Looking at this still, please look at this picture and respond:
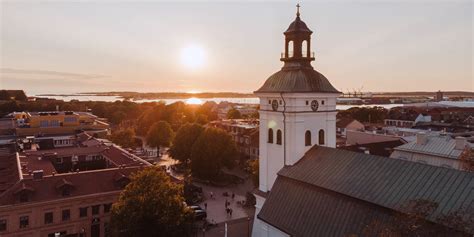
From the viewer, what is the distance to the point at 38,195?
35.5m

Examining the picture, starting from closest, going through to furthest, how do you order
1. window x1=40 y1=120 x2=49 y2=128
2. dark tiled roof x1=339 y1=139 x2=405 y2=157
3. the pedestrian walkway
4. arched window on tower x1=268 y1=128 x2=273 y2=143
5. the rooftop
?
1. arched window on tower x1=268 y1=128 x2=273 y2=143
2. the rooftop
3. the pedestrian walkway
4. dark tiled roof x1=339 y1=139 x2=405 y2=157
5. window x1=40 y1=120 x2=49 y2=128

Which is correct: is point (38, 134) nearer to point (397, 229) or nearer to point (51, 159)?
point (51, 159)

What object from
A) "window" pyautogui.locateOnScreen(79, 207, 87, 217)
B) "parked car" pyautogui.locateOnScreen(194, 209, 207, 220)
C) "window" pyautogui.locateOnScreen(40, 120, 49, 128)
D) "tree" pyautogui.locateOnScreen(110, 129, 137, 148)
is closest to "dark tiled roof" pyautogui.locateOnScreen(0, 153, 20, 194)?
Result: "window" pyautogui.locateOnScreen(79, 207, 87, 217)

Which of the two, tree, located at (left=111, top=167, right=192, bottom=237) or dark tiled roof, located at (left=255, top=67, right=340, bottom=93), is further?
dark tiled roof, located at (left=255, top=67, right=340, bottom=93)

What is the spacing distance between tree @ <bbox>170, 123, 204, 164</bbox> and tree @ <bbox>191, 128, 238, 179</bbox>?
594 centimetres

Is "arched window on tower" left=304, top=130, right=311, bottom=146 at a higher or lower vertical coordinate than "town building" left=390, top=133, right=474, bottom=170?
higher

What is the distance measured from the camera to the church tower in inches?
1188

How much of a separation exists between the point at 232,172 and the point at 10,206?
41.2m

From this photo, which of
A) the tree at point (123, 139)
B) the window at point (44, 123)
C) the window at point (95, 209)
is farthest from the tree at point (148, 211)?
the window at point (44, 123)

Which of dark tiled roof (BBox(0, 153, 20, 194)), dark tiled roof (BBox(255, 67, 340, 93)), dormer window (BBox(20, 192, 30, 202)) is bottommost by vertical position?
dormer window (BBox(20, 192, 30, 202))

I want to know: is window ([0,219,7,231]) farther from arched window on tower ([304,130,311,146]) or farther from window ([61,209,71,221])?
arched window on tower ([304,130,311,146])

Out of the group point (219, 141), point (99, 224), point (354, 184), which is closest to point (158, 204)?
point (99, 224)

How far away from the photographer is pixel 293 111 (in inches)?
1177

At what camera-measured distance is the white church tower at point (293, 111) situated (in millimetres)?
30188
